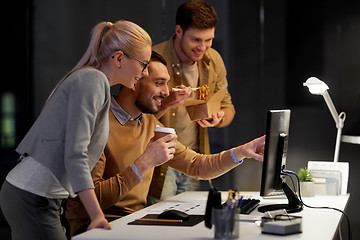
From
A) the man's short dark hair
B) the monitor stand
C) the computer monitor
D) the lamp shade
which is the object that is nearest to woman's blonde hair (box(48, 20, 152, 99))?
the computer monitor

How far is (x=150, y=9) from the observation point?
463 cm

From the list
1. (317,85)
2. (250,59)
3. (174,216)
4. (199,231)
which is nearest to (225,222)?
(199,231)

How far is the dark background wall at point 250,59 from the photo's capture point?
14.4ft

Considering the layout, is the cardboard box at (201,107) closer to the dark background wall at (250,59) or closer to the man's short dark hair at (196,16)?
the man's short dark hair at (196,16)

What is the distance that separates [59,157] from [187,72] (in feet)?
6.07

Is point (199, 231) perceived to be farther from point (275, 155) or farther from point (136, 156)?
point (136, 156)

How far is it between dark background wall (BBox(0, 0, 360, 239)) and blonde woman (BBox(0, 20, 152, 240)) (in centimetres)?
247

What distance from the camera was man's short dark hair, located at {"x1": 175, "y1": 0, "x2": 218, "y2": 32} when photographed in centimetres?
365

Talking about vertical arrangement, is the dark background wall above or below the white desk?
above

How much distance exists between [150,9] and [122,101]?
5.93 ft

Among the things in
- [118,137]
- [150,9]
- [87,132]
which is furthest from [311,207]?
[150,9]

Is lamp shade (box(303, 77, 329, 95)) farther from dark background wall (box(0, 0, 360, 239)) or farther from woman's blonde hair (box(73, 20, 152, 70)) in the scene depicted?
woman's blonde hair (box(73, 20, 152, 70))

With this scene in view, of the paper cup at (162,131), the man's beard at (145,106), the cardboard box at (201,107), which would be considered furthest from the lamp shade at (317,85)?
the paper cup at (162,131)

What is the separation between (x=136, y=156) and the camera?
2.93 m
